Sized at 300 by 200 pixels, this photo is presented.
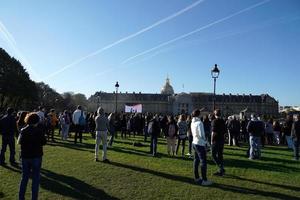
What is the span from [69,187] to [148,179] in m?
2.55

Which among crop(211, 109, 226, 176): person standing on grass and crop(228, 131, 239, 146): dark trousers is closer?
crop(211, 109, 226, 176): person standing on grass

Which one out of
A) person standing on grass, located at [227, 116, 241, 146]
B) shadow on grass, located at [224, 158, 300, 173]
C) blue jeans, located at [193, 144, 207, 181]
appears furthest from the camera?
person standing on grass, located at [227, 116, 241, 146]

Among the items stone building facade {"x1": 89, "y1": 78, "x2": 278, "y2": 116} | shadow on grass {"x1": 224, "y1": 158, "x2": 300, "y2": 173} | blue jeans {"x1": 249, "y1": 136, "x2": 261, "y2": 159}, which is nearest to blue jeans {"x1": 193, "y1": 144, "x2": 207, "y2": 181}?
shadow on grass {"x1": 224, "y1": 158, "x2": 300, "y2": 173}

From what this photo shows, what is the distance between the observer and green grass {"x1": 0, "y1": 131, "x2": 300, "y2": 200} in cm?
1054

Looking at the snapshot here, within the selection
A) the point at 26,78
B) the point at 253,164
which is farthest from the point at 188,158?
the point at 26,78

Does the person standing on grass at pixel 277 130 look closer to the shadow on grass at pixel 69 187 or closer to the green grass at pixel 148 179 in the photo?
the green grass at pixel 148 179

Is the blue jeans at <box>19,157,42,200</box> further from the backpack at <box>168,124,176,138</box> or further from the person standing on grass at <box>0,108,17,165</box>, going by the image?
the backpack at <box>168,124,176,138</box>

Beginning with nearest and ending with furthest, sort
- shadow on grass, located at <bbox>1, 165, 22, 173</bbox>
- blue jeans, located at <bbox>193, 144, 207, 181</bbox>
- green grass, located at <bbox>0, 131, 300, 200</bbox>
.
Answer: green grass, located at <bbox>0, 131, 300, 200</bbox>
blue jeans, located at <bbox>193, 144, 207, 181</bbox>
shadow on grass, located at <bbox>1, 165, 22, 173</bbox>

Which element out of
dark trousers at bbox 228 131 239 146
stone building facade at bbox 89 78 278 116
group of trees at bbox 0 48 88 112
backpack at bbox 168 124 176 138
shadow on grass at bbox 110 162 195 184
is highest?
stone building facade at bbox 89 78 278 116

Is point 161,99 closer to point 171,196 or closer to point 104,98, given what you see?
point 104,98

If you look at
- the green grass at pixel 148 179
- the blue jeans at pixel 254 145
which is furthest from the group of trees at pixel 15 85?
the blue jeans at pixel 254 145

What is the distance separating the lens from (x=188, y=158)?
17766mm

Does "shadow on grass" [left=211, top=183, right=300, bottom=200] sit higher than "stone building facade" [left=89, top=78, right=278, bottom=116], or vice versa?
"stone building facade" [left=89, top=78, right=278, bottom=116]

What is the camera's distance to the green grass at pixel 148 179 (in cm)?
1054
